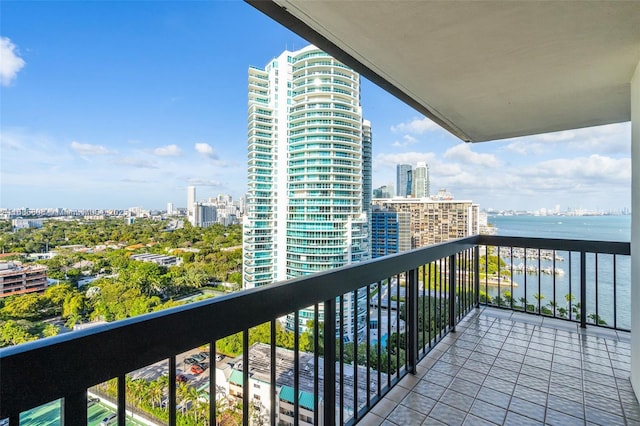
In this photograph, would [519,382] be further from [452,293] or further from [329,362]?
[329,362]

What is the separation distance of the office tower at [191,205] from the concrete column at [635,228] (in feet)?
36.3

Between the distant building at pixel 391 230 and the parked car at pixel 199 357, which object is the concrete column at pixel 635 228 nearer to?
the parked car at pixel 199 357

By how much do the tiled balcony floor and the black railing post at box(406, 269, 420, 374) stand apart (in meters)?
0.13

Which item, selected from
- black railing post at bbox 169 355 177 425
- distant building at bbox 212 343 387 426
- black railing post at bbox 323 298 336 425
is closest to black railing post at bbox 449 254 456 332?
distant building at bbox 212 343 387 426

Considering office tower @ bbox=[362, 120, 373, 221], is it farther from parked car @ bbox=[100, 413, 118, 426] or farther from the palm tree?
parked car @ bbox=[100, 413, 118, 426]

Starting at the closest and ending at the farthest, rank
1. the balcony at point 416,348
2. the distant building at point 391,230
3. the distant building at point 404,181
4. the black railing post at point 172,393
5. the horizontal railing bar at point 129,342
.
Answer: the horizontal railing bar at point 129,342 → the balcony at point 416,348 → the black railing post at point 172,393 → the distant building at point 391,230 → the distant building at point 404,181

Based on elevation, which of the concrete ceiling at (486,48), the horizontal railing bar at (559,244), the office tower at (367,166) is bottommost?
the horizontal railing bar at (559,244)

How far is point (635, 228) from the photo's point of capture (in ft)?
6.82

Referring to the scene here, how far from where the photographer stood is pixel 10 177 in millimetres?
7766

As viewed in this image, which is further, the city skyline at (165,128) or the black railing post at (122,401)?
the city skyline at (165,128)

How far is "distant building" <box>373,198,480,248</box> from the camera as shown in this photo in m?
4.43

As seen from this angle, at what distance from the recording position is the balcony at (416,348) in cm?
76

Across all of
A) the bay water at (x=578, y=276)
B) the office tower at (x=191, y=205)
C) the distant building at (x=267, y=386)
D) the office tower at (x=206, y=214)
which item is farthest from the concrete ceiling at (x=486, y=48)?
the office tower at (x=206, y=214)

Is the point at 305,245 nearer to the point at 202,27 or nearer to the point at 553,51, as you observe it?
the point at 202,27
